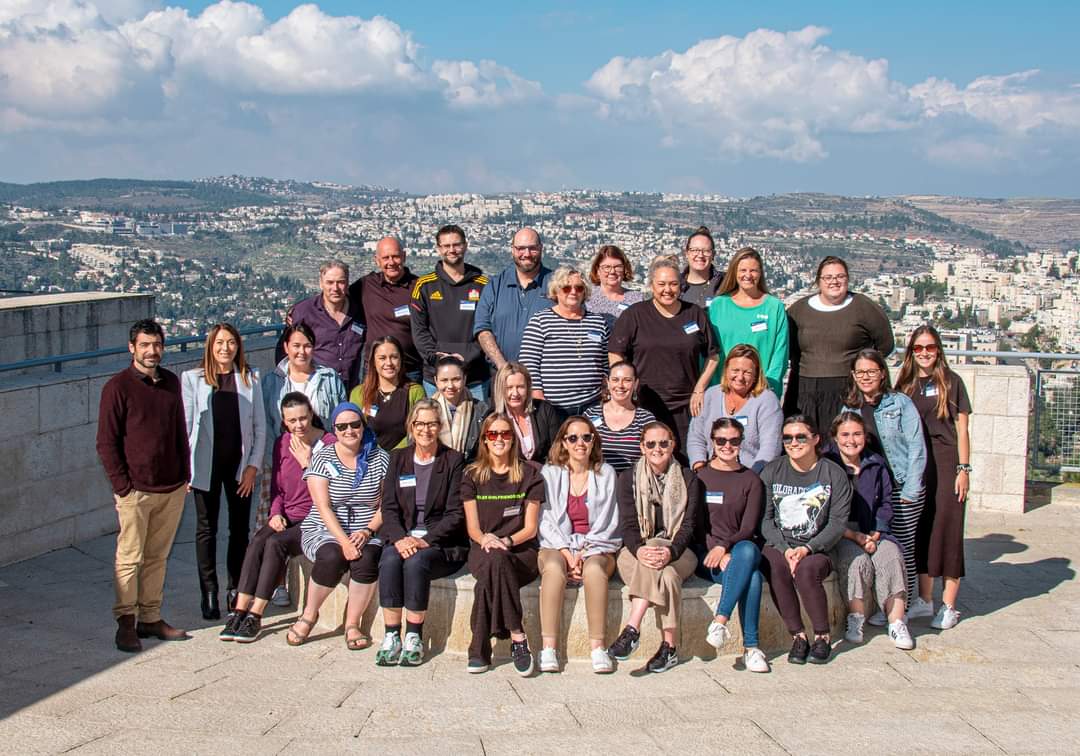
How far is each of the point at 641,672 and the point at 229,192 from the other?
4434 centimetres

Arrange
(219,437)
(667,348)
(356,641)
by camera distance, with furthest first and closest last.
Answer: (667,348), (219,437), (356,641)

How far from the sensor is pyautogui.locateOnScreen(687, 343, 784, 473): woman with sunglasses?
6.44 metres

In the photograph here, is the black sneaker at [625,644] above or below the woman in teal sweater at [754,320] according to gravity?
below

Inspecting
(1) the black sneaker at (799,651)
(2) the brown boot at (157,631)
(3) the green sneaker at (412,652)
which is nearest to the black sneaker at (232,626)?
(2) the brown boot at (157,631)

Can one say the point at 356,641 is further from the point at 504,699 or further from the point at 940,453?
the point at 940,453

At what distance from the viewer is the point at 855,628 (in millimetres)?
6238

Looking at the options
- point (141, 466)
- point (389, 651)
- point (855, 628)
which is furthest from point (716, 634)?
point (141, 466)

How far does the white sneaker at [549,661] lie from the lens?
5699 millimetres

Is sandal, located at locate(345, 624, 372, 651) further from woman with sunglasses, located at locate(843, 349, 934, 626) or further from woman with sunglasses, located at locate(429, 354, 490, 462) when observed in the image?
woman with sunglasses, located at locate(843, 349, 934, 626)

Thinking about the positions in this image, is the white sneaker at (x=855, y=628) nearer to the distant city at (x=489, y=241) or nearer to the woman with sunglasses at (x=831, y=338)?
the woman with sunglasses at (x=831, y=338)

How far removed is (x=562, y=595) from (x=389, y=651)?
0.96 m

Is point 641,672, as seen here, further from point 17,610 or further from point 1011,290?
point 1011,290

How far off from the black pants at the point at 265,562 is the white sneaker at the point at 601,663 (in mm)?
1644

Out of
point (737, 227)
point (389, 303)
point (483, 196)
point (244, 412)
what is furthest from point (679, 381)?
point (483, 196)
